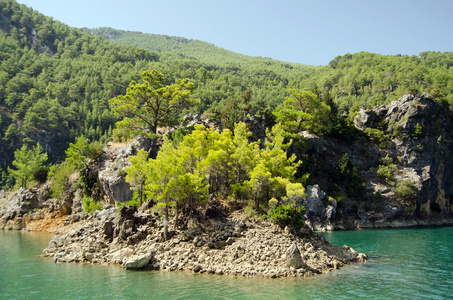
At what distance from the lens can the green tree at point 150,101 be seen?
4550 centimetres

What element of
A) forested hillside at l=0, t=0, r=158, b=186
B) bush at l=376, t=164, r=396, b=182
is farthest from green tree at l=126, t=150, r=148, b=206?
forested hillside at l=0, t=0, r=158, b=186

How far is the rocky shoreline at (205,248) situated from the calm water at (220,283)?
1073 mm

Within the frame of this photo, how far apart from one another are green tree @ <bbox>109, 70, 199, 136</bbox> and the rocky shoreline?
1940 cm

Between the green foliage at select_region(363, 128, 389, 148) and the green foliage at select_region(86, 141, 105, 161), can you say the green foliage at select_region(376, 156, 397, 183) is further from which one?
the green foliage at select_region(86, 141, 105, 161)

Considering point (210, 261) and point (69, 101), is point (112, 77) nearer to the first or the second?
point (69, 101)

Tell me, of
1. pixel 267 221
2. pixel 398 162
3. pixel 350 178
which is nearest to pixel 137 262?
pixel 267 221

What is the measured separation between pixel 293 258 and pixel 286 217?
5.82 m

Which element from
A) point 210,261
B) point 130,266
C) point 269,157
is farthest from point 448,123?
point 130,266

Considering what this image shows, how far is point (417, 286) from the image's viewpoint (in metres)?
21.0

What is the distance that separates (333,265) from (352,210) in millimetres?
36313

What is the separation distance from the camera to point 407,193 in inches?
2331

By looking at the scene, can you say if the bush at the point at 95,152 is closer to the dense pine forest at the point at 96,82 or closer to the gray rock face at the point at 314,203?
the dense pine forest at the point at 96,82

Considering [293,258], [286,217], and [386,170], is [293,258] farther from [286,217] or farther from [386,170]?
[386,170]

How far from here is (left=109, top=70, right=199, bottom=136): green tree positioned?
45500 millimetres
